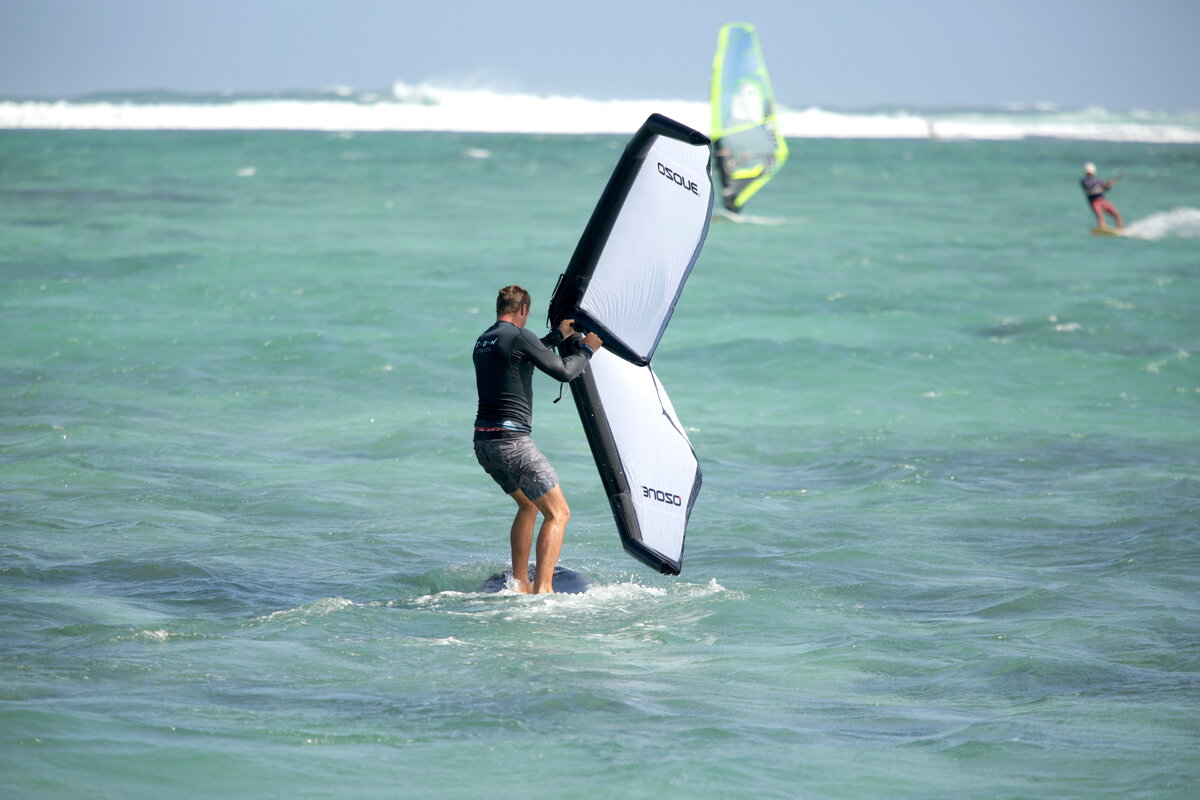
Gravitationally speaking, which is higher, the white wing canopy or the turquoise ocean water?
the white wing canopy

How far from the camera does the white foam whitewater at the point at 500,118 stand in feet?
352

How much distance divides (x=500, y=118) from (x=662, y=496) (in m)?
114

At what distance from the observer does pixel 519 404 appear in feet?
21.8

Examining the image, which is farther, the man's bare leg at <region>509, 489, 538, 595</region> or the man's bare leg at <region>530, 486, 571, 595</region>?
the man's bare leg at <region>509, 489, 538, 595</region>

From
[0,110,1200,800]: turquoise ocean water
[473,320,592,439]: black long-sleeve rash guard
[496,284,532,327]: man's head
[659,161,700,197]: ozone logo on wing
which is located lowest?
[0,110,1200,800]: turquoise ocean water

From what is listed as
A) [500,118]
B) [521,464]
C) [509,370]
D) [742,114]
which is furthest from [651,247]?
[500,118]

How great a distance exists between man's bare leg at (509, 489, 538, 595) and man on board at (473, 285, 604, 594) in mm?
11

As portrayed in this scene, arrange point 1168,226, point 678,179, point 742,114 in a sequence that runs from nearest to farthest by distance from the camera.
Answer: point 678,179
point 742,114
point 1168,226

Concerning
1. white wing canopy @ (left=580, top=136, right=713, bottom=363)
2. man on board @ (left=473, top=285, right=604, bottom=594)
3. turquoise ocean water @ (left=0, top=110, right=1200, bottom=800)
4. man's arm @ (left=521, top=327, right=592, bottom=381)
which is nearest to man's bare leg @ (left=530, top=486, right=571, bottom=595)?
man on board @ (left=473, top=285, right=604, bottom=594)

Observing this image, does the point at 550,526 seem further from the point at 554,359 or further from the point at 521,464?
the point at 554,359

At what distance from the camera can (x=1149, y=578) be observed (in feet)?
25.7

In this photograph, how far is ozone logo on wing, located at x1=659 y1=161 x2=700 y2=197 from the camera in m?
6.89

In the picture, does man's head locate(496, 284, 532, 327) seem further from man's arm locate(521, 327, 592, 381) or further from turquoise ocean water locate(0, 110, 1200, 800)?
turquoise ocean water locate(0, 110, 1200, 800)


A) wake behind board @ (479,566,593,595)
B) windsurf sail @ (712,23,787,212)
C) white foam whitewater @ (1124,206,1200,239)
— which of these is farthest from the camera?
white foam whitewater @ (1124,206,1200,239)
